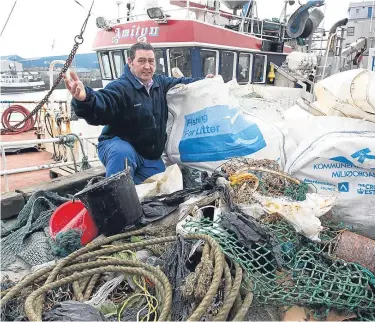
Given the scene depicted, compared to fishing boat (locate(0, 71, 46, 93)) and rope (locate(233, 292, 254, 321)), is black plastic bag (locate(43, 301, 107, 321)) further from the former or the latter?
fishing boat (locate(0, 71, 46, 93))

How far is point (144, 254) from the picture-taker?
2061 mm

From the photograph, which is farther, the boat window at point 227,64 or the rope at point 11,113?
the rope at point 11,113

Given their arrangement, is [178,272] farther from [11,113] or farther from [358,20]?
[358,20]

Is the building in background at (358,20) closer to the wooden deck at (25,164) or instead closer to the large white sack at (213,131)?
the wooden deck at (25,164)

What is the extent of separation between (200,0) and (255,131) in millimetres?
5677

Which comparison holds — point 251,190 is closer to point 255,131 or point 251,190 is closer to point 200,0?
point 255,131

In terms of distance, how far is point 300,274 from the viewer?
5.87 ft

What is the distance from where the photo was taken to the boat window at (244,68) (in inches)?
305

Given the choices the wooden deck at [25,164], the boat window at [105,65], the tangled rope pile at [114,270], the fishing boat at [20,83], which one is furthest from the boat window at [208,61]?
the fishing boat at [20,83]

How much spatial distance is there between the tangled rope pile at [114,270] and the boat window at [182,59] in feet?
16.4

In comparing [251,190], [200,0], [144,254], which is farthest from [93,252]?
[200,0]

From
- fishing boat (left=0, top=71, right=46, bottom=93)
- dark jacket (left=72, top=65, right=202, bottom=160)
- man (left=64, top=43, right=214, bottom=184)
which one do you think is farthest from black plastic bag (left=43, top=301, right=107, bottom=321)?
fishing boat (left=0, top=71, right=46, bottom=93)

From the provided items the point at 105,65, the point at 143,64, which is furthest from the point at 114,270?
the point at 105,65

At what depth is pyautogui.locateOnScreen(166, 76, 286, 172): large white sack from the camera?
3.05 metres
